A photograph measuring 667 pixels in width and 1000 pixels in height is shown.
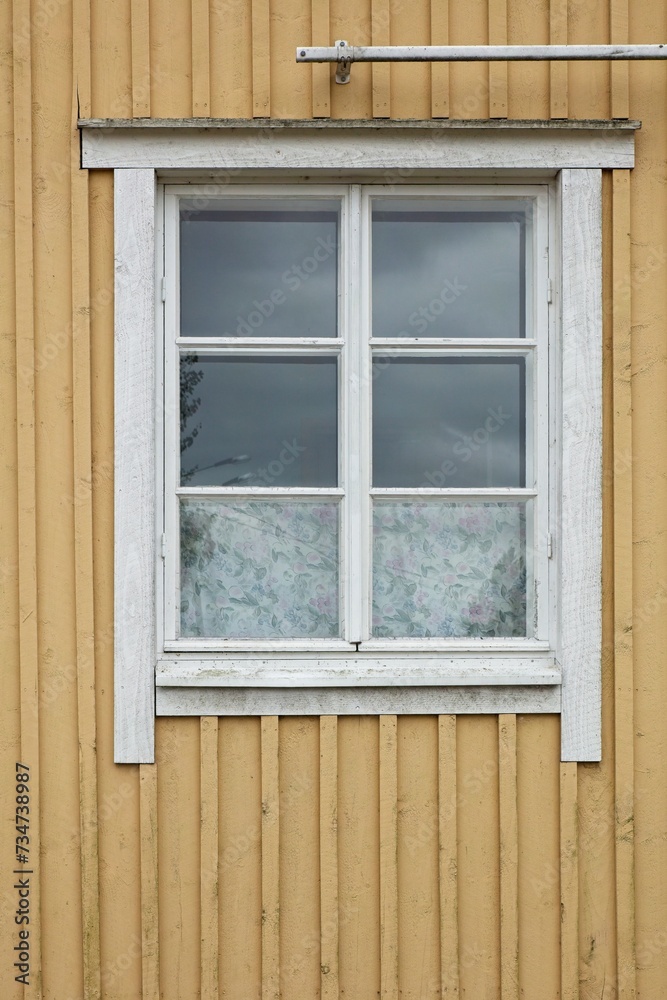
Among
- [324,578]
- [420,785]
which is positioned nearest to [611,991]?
[420,785]

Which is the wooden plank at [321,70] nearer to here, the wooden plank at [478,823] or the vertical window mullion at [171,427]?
the vertical window mullion at [171,427]

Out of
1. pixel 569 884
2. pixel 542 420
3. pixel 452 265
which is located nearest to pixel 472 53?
pixel 452 265

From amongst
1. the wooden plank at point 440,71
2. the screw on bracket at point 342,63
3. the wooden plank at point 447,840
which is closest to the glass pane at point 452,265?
the wooden plank at point 440,71

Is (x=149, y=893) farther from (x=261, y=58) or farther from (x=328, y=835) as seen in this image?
(x=261, y=58)

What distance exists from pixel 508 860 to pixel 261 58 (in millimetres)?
2906

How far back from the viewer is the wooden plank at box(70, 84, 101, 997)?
112 inches

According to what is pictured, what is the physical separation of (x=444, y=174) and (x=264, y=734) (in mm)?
2067

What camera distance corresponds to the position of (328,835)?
2.84m

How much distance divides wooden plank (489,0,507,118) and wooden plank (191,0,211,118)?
3.23 feet

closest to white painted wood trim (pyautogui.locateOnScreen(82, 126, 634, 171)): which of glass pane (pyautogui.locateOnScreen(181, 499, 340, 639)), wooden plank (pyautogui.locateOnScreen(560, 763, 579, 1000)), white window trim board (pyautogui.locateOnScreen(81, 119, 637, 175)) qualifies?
white window trim board (pyautogui.locateOnScreen(81, 119, 637, 175))

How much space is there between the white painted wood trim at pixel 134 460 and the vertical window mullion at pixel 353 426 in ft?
2.24

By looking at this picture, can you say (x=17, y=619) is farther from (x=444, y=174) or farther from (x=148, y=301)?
(x=444, y=174)

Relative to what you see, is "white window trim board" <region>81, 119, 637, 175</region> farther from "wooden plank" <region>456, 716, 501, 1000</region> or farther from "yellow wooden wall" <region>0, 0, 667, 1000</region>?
"wooden plank" <region>456, 716, 501, 1000</region>

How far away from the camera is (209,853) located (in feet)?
9.27
